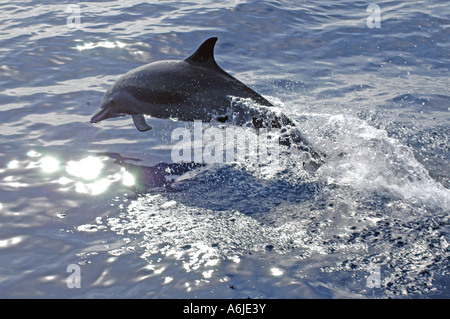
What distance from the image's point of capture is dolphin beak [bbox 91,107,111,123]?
30.1 feet

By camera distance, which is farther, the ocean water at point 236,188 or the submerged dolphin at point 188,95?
the submerged dolphin at point 188,95

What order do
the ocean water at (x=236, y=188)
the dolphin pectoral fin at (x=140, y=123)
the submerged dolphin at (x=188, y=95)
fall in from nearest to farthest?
the ocean water at (x=236, y=188) → the submerged dolphin at (x=188, y=95) → the dolphin pectoral fin at (x=140, y=123)

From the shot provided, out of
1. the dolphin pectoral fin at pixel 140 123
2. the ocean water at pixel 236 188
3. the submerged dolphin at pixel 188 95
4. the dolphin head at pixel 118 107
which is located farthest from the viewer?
the dolphin head at pixel 118 107

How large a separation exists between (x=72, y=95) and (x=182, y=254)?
6.21 metres

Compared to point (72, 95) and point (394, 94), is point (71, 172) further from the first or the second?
point (394, 94)

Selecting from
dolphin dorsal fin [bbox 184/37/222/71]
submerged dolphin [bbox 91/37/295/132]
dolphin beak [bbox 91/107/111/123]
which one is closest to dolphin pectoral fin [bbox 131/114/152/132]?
submerged dolphin [bbox 91/37/295/132]

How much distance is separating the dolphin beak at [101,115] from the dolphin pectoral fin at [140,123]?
1.78 ft

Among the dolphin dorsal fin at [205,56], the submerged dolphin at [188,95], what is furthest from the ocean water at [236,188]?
the dolphin dorsal fin at [205,56]

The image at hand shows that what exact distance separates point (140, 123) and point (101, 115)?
0.87m

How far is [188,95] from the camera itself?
8602 millimetres

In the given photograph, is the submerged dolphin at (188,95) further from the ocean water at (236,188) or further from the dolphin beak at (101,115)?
the ocean water at (236,188)

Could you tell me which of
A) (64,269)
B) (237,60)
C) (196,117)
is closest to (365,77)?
(237,60)

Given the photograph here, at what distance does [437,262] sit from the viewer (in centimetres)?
525

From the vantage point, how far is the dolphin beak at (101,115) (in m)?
9.19
